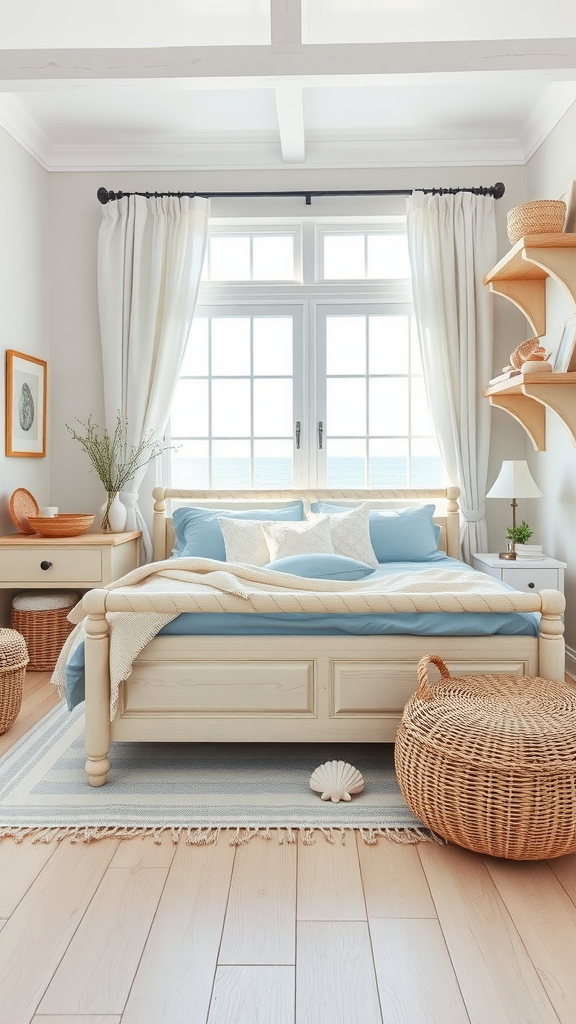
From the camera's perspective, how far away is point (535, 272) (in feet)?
12.6

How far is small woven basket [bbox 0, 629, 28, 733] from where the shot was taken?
2912mm

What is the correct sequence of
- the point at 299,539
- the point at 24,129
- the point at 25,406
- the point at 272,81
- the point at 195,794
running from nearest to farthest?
the point at 195,794 → the point at 272,81 → the point at 299,539 → the point at 24,129 → the point at 25,406

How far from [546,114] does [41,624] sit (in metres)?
3.66

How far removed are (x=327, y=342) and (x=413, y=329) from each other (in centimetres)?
52

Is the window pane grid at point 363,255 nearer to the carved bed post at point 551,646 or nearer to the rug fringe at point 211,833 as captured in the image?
the carved bed post at point 551,646

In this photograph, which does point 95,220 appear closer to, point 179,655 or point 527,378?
point 527,378

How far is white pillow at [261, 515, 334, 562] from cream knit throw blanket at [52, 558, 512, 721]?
40 centimetres

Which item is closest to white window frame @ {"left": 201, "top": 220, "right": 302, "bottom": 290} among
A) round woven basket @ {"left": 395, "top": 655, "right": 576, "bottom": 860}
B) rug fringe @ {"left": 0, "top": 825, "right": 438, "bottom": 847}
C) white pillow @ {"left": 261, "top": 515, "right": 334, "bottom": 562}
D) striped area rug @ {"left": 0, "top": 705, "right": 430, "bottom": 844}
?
white pillow @ {"left": 261, "top": 515, "right": 334, "bottom": 562}

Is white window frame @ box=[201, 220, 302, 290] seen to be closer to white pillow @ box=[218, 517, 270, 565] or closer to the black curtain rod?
the black curtain rod

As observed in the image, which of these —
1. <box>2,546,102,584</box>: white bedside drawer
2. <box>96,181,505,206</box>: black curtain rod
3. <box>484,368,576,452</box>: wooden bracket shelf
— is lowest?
<box>2,546,102,584</box>: white bedside drawer

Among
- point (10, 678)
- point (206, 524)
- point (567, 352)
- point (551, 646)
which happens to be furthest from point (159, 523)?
point (551, 646)

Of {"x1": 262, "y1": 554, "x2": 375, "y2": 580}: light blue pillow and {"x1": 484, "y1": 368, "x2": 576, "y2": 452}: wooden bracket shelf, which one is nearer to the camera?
{"x1": 262, "y1": 554, "x2": 375, "y2": 580}: light blue pillow

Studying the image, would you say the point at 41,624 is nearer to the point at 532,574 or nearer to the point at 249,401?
the point at 249,401

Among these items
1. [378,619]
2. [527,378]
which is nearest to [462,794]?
[378,619]
